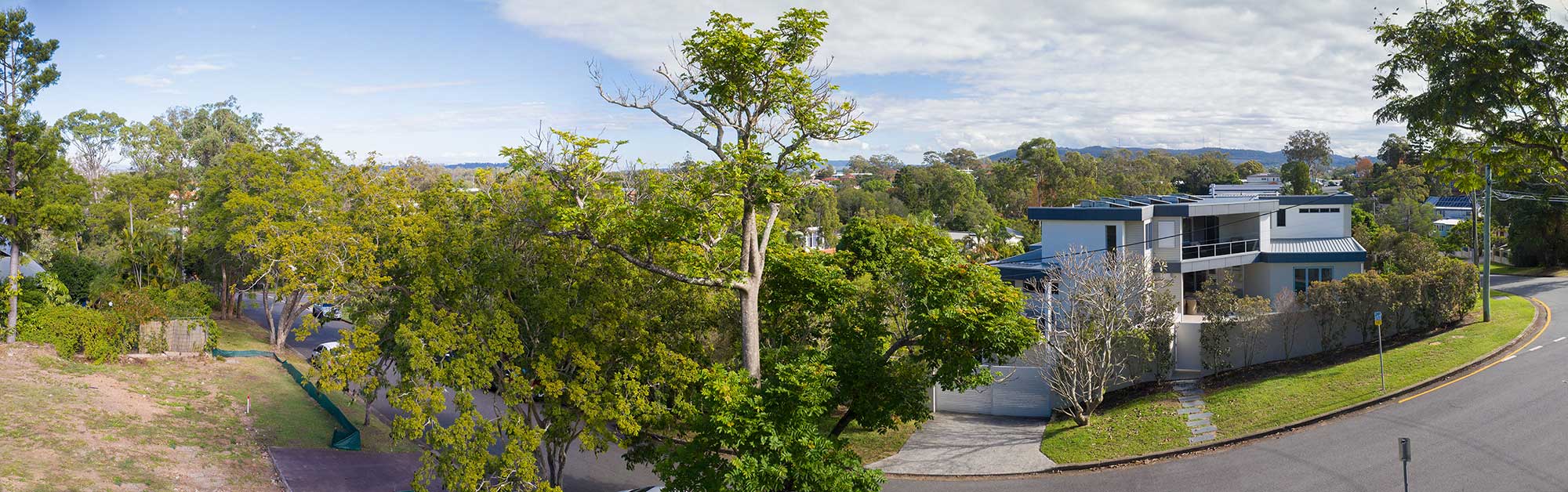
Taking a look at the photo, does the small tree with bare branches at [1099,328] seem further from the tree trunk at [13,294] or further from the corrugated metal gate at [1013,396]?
the tree trunk at [13,294]

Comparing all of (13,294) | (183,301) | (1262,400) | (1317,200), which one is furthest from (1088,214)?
(13,294)

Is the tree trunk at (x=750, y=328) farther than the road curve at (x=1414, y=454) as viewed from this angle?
No

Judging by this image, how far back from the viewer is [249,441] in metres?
18.6

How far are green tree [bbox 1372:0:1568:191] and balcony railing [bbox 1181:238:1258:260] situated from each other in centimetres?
2128

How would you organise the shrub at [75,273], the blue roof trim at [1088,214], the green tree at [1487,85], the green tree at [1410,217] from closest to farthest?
the green tree at [1487,85]
the blue roof trim at [1088,214]
the shrub at [75,273]
the green tree at [1410,217]

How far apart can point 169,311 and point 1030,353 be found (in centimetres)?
2633

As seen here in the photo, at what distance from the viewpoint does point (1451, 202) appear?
7362cm

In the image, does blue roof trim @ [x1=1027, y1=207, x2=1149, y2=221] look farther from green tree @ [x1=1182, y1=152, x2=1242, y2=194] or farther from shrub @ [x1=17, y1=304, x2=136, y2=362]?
green tree @ [x1=1182, y1=152, x2=1242, y2=194]

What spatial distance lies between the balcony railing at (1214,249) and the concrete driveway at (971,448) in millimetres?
12043

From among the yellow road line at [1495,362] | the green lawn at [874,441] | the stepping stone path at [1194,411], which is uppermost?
the yellow road line at [1495,362]

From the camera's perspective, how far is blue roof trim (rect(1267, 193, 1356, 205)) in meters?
32.9

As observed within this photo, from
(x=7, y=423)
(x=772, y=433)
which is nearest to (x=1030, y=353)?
(x=772, y=433)

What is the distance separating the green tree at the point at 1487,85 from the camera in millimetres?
7895

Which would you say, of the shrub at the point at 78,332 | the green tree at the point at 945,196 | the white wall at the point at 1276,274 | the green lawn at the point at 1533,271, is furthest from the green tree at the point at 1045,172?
the shrub at the point at 78,332
